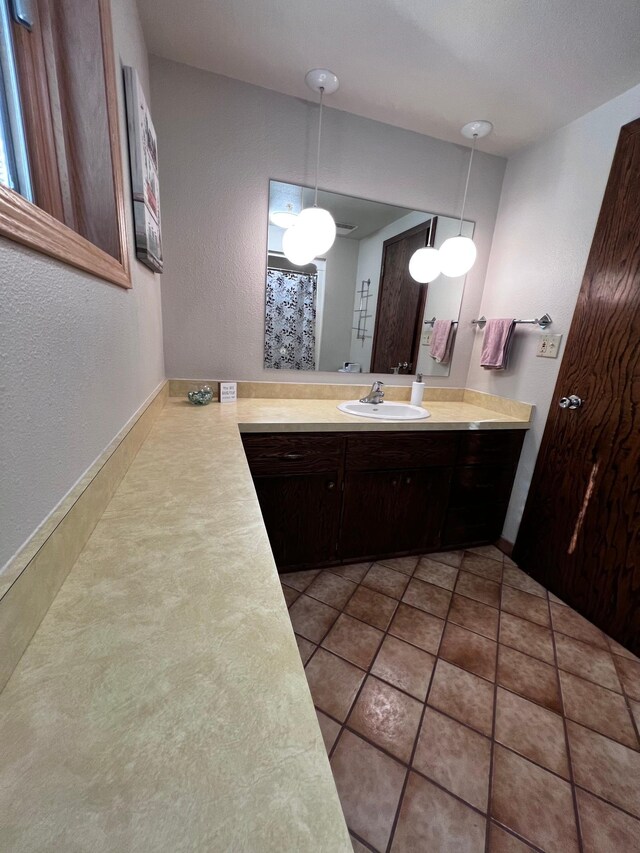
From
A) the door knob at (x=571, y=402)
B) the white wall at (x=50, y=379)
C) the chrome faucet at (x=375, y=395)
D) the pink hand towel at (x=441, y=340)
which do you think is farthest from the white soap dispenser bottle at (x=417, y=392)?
the white wall at (x=50, y=379)

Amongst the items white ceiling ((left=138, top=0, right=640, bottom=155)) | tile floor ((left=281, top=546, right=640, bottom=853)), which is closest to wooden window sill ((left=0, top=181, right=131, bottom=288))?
white ceiling ((left=138, top=0, right=640, bottom=155))

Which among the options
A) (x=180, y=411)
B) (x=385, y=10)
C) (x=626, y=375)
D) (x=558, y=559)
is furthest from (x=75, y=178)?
(x=558, y=559)

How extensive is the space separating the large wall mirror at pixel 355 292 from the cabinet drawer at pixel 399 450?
576 mm

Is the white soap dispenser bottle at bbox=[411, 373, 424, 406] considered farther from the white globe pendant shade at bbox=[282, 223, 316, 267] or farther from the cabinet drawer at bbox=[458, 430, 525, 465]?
the white globe pendant shade at bbox=[282, 223, 316, 267]

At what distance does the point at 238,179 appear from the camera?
1.68m

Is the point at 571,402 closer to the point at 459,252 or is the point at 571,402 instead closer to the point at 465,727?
the point at 459,252

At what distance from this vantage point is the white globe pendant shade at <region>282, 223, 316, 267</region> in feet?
5.58

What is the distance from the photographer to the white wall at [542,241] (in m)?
1.58

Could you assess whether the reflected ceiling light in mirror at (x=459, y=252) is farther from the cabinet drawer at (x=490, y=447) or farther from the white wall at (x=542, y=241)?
the cabinet drawer at (x=490, y=447)

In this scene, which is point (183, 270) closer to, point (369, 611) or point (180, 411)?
point (180, 411)

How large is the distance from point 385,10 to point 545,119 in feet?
3.26

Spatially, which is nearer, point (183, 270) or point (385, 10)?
point (385, 10)

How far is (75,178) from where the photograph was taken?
2.48ft

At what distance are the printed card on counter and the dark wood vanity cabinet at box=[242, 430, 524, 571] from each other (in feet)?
1.37
